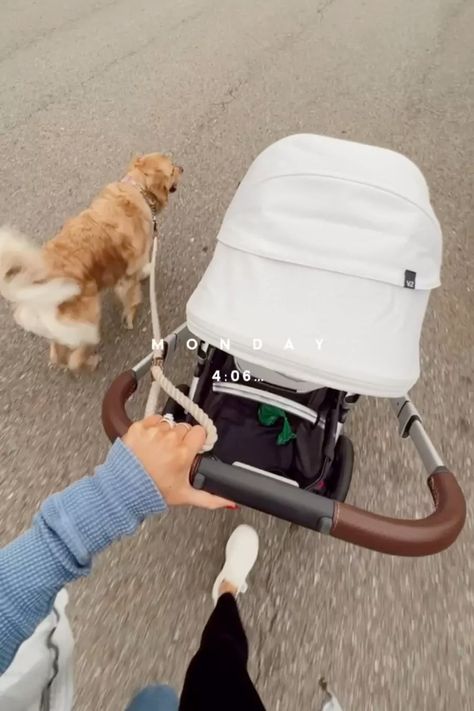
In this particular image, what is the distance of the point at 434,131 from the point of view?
239 cm

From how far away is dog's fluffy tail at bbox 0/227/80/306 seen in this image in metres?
1.10

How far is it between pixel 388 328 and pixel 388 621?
2.20 feet

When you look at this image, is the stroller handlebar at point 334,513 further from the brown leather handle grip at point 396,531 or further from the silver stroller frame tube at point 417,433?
the silver stroller frame tube at point 417,433

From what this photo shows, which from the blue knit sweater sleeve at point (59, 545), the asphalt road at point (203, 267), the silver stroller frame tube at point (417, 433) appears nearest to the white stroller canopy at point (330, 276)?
the silver stroller frame tube at point (417, 433)

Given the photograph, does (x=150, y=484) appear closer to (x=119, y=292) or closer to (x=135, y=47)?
(x=119, y=292)

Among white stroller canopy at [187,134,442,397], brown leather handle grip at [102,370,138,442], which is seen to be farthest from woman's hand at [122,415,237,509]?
white stroller canopy at [187,134,442,397]

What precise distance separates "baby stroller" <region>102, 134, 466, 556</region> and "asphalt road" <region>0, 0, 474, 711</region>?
12.0 inches

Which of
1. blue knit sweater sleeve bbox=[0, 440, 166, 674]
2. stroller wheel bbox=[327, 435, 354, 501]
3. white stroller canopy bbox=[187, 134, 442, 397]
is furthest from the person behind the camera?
stroller wheel bbox=[327, 435, 354, 501]

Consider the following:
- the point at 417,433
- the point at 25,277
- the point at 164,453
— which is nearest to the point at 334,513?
the point at 164,453

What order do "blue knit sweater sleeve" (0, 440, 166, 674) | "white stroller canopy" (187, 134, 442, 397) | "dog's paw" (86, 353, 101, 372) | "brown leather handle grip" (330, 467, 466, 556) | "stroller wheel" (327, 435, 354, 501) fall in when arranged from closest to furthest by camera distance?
1. "blue knit sweater sleeve" (0, 440, 166, 674)
2. "brown leather handle grip" (330, 467, 466, 556)
3. "white stroller canopy" (187, 134, 442, 397)
4. "stroller wheel" (327, 435, 354, 501)
5. "dog's paw" (86, 353, 101, 372)

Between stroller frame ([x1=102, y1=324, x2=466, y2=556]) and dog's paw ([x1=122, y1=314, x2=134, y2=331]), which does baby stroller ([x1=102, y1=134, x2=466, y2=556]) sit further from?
dog's paw ([x1=122, y1=314, x2=134, y2=331])

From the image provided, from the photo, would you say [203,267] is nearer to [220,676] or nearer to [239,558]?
[239,558]

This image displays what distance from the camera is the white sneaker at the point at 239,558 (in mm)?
1090

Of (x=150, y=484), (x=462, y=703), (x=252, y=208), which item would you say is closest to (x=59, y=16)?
(x=252, y=208)
